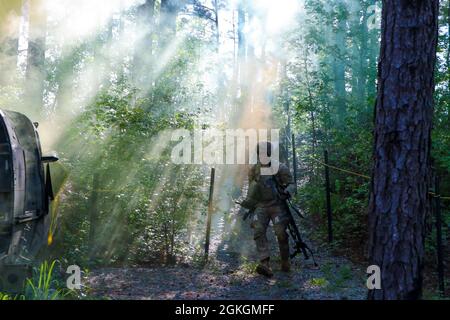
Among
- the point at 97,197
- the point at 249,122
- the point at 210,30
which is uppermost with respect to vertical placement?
the point at 210,30

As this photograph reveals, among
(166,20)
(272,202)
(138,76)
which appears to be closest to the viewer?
(272,202)

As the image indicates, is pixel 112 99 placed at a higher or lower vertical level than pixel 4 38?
lower

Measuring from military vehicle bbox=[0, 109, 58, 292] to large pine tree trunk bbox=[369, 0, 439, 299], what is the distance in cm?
409

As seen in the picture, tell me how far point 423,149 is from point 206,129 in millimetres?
7114

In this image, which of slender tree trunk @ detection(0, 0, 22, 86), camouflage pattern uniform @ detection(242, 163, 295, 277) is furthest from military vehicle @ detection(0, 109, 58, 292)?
slender tree trunk @ detection(0, 0, 22, 86)

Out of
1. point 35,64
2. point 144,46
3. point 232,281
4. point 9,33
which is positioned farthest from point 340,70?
point 232,281

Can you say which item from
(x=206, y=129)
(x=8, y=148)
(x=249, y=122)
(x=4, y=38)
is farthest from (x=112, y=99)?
(x=249, y=122)

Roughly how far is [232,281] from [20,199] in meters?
3.67

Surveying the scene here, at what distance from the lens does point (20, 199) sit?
616 centimetres

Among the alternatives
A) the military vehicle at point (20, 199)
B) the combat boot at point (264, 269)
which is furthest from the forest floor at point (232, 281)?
the military vehicle at point (20, 199)

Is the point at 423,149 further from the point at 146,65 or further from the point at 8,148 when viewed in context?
the point at 146,65

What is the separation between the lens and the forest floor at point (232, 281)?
6664mm

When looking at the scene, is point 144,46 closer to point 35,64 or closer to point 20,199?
point 35,64
